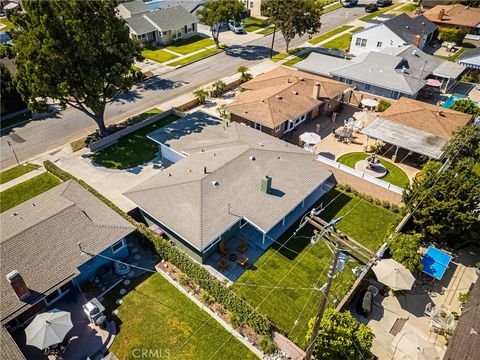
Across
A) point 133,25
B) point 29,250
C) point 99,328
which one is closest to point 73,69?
point 29,250

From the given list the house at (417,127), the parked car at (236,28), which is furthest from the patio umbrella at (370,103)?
the parked car at (236,28)

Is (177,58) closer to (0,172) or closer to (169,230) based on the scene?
(0,172)

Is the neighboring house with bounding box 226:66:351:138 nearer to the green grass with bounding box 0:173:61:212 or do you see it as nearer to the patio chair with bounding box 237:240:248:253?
the patio chair with bounding box 237:240:248:253

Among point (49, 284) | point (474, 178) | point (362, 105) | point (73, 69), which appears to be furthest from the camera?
point (362, 105)

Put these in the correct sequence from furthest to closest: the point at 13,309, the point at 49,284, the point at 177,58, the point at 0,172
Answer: the point at 177,58 < the point at 0,172 < the point at 49,284 < the point at 13,309

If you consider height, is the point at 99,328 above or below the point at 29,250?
below

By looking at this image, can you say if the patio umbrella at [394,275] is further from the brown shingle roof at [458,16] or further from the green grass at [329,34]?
the brown shingle roof at [458,16]

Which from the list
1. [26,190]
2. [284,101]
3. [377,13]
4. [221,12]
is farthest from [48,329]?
[377,13]
